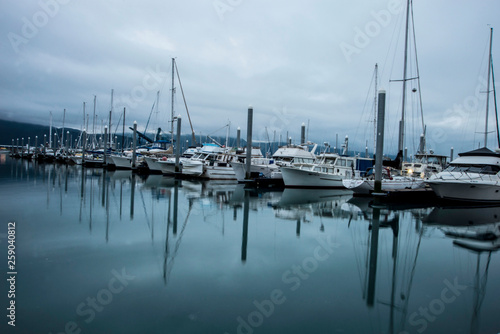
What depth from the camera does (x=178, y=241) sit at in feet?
30.6

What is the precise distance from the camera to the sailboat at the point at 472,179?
61.2ft

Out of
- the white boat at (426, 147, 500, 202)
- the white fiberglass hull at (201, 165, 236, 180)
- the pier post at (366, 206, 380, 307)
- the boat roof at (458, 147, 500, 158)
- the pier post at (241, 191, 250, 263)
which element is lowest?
the pier post at (241, 191, 250, 263)

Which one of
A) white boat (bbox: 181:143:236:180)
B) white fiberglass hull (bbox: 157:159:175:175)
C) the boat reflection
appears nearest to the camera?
the boat reflection

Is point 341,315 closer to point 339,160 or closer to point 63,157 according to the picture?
point 339,160

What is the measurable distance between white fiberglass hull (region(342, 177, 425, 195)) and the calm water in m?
7.25

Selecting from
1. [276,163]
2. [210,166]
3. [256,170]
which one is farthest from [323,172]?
[210,166]

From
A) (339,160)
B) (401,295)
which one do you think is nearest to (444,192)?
(339,160)

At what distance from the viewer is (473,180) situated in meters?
18.5

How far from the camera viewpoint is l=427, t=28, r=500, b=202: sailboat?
18.7 meters

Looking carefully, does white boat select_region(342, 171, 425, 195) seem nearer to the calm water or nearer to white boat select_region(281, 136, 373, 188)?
white boat select_region(281, 136, 373, 188)

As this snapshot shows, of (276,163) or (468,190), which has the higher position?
(276,163)

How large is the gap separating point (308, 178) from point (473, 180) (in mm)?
11032

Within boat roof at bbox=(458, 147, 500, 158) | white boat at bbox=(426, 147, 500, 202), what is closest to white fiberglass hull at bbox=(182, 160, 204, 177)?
white boat at bbox=(426, 147, 500, 202)

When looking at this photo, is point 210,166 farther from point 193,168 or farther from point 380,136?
point 380,136
